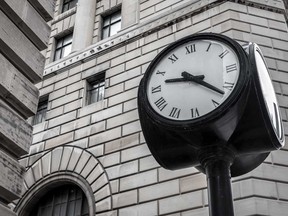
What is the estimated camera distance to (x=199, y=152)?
2588 mm

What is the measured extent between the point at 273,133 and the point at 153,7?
41.2 ft

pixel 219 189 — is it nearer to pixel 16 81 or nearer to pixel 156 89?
pixel 156 89

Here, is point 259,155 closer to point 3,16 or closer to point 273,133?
point 273,133

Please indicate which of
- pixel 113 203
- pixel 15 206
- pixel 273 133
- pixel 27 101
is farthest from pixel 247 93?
pixel 15 206

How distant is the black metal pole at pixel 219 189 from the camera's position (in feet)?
7.52

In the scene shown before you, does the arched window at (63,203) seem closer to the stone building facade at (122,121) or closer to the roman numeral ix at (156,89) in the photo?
the stone building facade at (122,121)

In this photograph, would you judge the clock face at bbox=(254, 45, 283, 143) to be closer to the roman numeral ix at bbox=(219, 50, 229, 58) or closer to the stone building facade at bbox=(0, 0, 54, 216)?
the roman numeral ix at bbox=(219, 50, 229, 58)

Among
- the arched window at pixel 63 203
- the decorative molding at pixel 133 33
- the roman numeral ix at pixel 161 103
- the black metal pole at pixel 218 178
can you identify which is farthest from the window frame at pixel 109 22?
the black metal pole at pixel 218 178

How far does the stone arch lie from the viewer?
11.6 m

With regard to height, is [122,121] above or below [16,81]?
above

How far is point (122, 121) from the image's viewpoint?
12305mm

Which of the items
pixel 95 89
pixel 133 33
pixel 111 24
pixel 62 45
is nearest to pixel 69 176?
pixel 95 89

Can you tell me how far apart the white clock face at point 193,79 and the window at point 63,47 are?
14.0 metres

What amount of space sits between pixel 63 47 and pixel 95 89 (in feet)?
12.3
